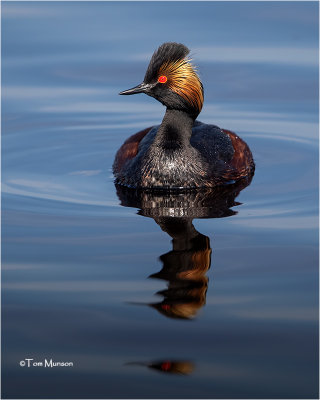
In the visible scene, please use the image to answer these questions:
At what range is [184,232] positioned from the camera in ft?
30.2

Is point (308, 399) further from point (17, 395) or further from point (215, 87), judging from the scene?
point (215, 87)

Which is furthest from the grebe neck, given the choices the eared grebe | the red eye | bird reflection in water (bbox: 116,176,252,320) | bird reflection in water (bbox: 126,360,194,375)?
bird reflection in water (bbox: 126,360,194,375)

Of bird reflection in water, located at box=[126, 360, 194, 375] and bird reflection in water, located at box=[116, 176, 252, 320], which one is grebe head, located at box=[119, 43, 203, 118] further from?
bird reflection in water, located at box=[126, 360, 194, 375]

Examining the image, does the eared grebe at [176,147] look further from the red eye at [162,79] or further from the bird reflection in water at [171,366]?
the bird reflection in water at [171,366]

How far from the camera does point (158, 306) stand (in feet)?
24.2

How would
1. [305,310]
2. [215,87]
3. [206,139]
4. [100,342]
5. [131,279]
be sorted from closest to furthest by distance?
[100,342], [305,310], [131,279], [206,139], [215,87]

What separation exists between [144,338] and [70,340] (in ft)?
1.80

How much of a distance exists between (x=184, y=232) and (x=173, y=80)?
2561 mm

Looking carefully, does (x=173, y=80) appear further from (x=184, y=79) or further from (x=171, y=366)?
(x=171, y=366)

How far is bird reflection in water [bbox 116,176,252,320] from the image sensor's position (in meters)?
7.49

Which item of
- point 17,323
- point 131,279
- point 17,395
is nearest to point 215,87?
point 131,279

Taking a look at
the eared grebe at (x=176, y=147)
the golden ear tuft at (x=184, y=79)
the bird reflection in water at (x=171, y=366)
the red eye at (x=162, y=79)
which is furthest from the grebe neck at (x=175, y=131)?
the bird reflection in water at (x=171, y=366)

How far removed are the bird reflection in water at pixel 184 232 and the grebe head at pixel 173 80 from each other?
1123 millimetres

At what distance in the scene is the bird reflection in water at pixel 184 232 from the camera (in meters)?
7.49
